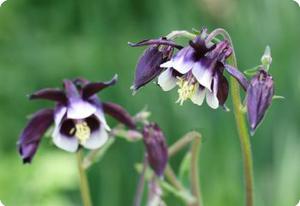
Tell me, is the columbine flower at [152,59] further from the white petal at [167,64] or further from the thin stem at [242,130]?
the thin stem at [242,130]

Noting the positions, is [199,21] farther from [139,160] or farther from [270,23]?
[139,160]

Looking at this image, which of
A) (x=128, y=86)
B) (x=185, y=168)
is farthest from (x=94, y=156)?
(x=128, y=86)

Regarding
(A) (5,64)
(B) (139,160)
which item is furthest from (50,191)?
(A) (5,64)

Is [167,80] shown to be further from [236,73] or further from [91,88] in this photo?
[91,88]

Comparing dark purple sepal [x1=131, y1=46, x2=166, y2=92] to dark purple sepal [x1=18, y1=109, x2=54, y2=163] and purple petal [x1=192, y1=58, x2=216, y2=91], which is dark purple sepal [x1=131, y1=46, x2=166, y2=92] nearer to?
purple petal [x1=192, y1=58, x2=216, y2=91]

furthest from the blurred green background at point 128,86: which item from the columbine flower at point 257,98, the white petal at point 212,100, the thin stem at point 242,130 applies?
the columbine flower at point 257,98

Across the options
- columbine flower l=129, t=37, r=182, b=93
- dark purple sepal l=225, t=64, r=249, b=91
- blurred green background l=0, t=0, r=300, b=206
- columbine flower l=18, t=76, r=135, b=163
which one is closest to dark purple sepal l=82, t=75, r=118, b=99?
columbine flower l=18, t=76, r=135, b=163
